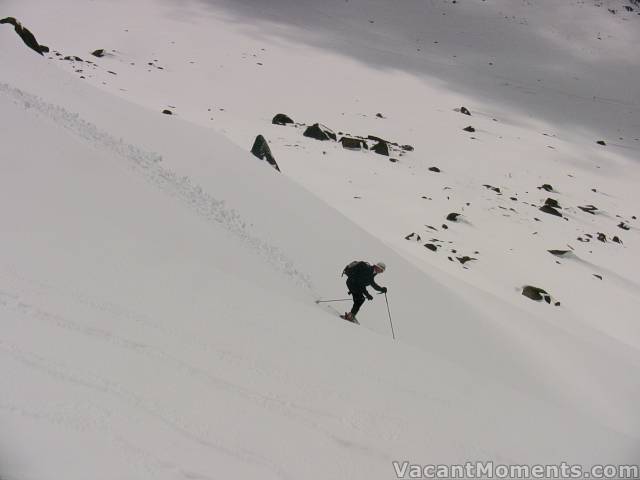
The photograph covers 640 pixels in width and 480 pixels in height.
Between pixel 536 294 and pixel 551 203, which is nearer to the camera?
pixel 536 294

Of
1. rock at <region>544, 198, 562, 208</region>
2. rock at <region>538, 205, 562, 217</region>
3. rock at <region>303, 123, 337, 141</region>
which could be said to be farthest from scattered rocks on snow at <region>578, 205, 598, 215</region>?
rock at <region>303, 123, 337, 141</region>

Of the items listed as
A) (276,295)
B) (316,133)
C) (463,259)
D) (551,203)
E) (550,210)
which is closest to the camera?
(276,295)

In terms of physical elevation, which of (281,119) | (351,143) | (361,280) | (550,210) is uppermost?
(281,119)

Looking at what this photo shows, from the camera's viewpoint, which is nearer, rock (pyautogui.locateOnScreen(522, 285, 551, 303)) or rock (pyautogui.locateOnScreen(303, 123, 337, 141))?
rock (pyautogui.locateOnScreen(522, 285, 551, 303))

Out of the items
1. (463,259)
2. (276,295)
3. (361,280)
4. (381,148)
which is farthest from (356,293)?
(381,148)

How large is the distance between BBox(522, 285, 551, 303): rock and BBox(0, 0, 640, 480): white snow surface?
29 centimetres

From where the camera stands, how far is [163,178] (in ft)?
30.6

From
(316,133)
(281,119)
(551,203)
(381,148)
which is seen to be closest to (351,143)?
(381,148)

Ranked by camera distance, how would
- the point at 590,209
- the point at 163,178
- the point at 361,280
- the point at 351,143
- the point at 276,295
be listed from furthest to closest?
the point at 351,143, the point at 590,209, the point at 163,178, the point at 361,280, the point at 276,295

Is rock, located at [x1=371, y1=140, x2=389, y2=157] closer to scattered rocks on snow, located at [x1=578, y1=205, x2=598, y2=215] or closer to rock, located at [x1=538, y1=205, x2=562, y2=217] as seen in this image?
rock, located at [x1=538, y1=205, x2=562, y2=217]

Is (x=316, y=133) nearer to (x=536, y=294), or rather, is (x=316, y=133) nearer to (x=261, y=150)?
(x=261, y=150)

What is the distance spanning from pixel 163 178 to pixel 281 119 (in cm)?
1472

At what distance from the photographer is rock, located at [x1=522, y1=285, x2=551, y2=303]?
12758 mm

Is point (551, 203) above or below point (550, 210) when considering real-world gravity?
above
